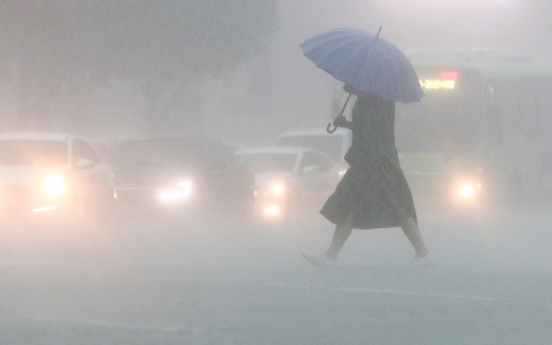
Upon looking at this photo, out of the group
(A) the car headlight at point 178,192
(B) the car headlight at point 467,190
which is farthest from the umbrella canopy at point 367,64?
(B) the car headlight at point 467,190

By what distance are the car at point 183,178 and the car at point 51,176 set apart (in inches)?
16.3

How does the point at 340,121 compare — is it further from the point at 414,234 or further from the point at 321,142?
the point at 321,142

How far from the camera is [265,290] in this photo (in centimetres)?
782

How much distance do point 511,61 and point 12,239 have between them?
12021 millimetres

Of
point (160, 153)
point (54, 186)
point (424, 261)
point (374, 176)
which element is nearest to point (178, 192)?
point (160, 153)

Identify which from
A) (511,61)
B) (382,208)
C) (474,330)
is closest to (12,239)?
(382,208)

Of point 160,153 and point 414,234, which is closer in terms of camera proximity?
point 414,234

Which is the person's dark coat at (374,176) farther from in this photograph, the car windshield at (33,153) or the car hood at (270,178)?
the car hood at (270,178)

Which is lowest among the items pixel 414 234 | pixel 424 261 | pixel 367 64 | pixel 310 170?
pixel 424 261

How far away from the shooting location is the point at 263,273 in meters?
8.82

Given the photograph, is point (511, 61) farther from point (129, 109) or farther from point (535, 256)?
point (129, 109)

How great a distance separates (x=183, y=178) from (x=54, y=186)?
83.6 inches

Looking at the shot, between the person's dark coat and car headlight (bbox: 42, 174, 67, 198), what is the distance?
6.22m

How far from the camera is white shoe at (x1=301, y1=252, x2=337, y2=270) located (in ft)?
29.0
